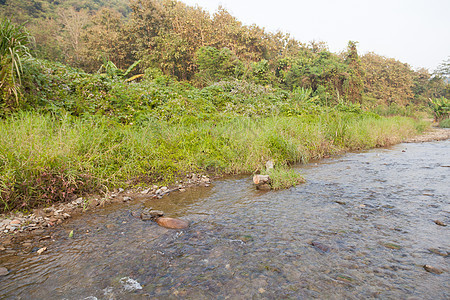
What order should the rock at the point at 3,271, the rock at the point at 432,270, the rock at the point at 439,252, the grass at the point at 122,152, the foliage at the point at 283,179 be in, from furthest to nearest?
the foliage at the point at 283,179, the grass at the point at 122,152, the rock at the point at 439,252, the rock at the point at 3,271, the rock at the point at 432,270

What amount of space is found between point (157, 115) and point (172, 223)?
15.7 feet

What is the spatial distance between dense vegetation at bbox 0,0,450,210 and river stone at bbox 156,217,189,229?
A: 148 cm

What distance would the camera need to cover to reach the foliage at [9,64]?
5148 mm

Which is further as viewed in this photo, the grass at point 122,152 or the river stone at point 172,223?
the grass at point 122,152

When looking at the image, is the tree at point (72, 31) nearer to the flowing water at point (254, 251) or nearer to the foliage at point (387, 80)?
the flowing water at point (254, 251)

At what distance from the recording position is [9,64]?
5.32 metres

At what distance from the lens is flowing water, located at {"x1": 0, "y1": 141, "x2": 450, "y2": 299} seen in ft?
6.67

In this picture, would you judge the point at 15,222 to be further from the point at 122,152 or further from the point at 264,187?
the point at 264,187

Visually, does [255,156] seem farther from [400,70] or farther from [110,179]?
[400,70]

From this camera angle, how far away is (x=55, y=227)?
10.4 ft

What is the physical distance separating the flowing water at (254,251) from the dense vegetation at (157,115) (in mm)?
956

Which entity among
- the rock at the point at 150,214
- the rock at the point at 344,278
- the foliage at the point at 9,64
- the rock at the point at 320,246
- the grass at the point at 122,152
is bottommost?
the rock at the point at 344,278

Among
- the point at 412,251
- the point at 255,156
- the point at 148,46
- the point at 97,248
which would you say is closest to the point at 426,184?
the point at 412,251

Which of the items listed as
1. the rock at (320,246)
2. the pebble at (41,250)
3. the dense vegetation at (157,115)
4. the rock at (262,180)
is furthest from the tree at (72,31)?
the rock at (320,246)
